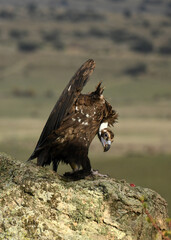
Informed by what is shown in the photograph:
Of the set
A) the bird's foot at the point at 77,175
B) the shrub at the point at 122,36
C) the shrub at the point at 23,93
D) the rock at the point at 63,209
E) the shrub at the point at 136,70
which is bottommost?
the rock at the point at 63,209

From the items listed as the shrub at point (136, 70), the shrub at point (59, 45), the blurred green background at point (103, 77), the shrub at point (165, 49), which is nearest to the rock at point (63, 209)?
the blurred green background at point (103, 77)

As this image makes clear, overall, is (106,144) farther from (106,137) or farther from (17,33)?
(17,33)

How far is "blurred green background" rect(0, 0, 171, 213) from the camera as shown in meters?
27.6

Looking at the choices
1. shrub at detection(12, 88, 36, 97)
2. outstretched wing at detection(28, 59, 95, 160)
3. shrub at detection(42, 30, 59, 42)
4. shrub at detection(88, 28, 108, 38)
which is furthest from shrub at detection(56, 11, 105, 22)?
outstretched wing at detection(28, 59, 95, 160)

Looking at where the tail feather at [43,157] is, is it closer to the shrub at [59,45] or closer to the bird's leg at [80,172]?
the bird's leg at [80,172]

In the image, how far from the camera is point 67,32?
98.2m

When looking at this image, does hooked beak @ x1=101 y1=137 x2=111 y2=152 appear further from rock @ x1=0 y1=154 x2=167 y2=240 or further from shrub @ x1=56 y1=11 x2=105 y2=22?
shrub @ x1=56 y1=11 x2=105 y2=22

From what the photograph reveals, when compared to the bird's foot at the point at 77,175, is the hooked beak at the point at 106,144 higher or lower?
higher

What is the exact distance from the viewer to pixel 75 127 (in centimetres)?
693

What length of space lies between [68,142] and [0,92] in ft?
163

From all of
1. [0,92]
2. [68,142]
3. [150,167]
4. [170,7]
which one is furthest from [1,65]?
[170,7]

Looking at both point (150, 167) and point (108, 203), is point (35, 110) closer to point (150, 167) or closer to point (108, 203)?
point (150, 167)

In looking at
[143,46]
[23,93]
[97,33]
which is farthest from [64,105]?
[97,33]

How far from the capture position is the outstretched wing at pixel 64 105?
689cm
